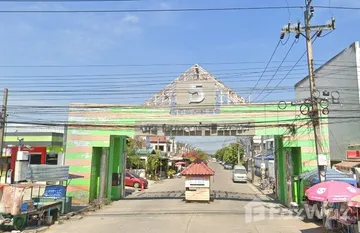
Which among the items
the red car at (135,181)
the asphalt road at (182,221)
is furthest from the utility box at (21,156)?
the red car at (135,181)

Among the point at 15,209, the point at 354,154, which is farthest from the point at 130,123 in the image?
the point at 354,154

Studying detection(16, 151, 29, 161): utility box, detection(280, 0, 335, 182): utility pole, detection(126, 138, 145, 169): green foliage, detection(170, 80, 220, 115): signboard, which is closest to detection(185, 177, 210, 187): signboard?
detection(170, 80, 220, 115): signboard

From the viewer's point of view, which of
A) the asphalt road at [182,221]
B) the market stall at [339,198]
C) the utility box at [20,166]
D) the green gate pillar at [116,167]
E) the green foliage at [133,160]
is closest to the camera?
the market stall at [339,198]

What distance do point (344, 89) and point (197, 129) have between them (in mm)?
14137

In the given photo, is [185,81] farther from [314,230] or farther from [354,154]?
[354,154]

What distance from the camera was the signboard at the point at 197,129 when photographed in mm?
19516

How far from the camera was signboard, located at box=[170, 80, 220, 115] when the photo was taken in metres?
19.8

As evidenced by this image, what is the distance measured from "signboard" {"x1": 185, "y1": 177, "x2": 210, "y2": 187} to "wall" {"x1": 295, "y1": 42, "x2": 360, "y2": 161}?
943 cm

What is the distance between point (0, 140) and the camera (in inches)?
727

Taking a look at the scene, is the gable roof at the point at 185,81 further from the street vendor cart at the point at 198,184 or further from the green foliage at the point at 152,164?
the green foliage at the point at 152,164

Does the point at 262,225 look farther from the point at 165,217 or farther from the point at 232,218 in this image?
the point at 165,217

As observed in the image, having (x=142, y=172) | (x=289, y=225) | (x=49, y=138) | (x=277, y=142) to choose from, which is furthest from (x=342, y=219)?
(x=142, y=172)

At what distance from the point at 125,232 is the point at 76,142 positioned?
9494 mm

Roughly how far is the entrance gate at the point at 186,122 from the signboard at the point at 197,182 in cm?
319
